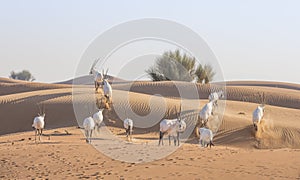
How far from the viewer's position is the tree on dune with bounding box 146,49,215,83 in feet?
143

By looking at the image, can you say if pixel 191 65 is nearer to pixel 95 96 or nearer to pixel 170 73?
pixel 170 73

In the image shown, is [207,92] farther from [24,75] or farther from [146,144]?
[24,75]

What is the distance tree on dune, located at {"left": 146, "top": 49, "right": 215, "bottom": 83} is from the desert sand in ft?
12.4

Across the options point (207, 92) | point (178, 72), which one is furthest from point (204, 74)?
point (207, 92)

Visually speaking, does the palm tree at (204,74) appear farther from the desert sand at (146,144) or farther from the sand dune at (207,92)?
the desert sand at (146,144)

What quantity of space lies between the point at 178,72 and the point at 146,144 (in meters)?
29.0

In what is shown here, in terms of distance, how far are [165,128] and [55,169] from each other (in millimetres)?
5470

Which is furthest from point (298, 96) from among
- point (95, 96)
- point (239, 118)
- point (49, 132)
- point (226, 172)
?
point (226, 172)

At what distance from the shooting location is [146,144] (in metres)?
17.1

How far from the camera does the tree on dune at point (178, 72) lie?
43562 millimetres

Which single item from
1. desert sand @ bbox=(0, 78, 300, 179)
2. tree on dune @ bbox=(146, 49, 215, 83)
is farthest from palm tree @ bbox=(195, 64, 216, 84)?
desert sand @ bbox=(0, 78, 300, 179)

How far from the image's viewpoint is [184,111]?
25812 mm

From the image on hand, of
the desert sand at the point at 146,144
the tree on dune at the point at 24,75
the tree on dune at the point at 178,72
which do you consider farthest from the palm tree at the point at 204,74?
the tree on dune at the point at 24,75

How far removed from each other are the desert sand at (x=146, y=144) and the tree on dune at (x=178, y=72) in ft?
12.4
